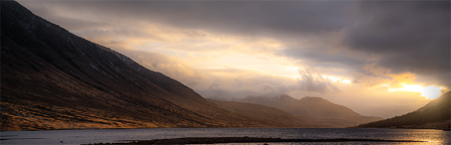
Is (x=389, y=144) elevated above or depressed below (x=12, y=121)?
above

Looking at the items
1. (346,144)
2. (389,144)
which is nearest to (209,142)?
(346,144)

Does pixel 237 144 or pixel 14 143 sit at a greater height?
pixel 237 144

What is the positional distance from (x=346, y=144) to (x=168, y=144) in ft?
229

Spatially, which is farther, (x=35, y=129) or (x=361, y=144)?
(x=35, y=129)

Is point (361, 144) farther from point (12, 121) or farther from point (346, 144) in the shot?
point (12, 121)

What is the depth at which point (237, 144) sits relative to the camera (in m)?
111

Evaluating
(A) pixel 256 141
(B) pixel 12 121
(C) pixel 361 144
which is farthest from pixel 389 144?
(B) pixel 12 121

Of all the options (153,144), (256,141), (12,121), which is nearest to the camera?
(153,144)

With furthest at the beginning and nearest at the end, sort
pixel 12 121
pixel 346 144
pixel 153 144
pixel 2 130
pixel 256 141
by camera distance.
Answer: pixel 12 121 < pixel 2 130 < pixel 256 141 < pixel 346 144 < pixel 153 144

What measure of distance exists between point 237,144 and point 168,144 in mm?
26440

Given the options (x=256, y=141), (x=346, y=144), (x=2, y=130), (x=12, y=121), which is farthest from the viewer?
(x=12, y=121)

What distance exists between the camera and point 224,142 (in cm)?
11762

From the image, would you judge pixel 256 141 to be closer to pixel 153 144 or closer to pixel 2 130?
pixel 153 144

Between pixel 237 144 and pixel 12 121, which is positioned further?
pixel 12 121
